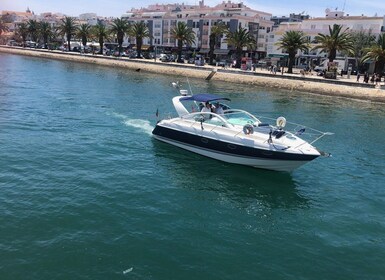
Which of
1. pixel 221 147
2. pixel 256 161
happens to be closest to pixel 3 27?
pixel 221 147

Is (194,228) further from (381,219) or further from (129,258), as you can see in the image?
Result: (381,219)

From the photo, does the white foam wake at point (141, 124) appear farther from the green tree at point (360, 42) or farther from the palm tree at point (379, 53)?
the green tree at point (360, 42)

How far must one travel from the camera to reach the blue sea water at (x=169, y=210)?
39.3 ft

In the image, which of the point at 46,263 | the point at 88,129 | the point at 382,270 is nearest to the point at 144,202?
the point at 46,263

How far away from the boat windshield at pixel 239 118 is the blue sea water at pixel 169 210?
9.83 feet

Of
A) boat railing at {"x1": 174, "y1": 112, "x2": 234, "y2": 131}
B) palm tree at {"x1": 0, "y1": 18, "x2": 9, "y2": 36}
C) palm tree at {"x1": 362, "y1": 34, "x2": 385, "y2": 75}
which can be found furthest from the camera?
palm tree at {"x1": 0, "y1": 18, "x2": 9, "y2": 36}

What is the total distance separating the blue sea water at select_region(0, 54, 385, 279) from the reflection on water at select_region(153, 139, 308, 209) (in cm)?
6

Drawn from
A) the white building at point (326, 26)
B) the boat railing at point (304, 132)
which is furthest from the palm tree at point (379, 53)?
the boat railing at point (304, 132)

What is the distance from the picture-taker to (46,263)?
38.0 ft

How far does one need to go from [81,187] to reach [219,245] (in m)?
7.40

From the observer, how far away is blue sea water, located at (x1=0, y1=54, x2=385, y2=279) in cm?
1199

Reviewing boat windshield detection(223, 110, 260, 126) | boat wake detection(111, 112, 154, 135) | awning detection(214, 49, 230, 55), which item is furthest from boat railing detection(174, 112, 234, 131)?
awning detection(214, 49, 230, 55)

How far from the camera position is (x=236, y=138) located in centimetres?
2109

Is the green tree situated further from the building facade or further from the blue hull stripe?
the blue hull stripe
